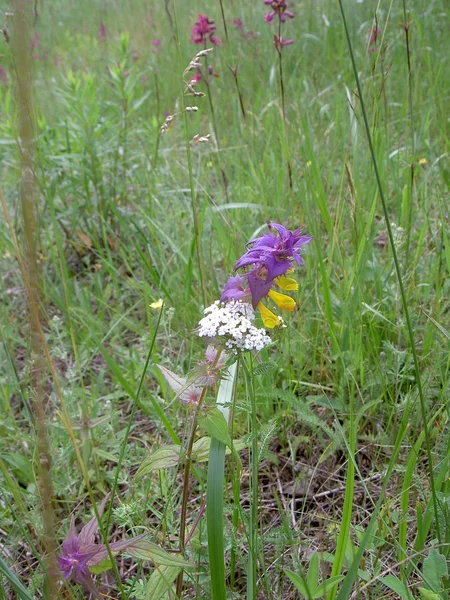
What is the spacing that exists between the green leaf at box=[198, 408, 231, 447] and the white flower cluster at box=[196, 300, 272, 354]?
0.12 m

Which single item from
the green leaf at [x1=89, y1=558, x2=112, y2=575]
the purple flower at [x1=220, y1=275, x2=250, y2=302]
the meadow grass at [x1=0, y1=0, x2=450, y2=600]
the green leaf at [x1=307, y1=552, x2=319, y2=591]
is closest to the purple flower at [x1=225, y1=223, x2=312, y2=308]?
the purple flower at [x1=220, y1=275, x2=250, y2=302]

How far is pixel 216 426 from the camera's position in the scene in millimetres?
837

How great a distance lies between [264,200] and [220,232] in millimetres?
418

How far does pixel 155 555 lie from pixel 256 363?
0.64 m

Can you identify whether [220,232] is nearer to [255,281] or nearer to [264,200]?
[264,200]

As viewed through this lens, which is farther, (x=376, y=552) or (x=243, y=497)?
(x=243, y=497)

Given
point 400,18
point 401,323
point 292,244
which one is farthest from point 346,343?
point 400,18

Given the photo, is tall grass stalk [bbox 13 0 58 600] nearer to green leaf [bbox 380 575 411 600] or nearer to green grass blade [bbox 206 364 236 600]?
green grass blade [bbox 206 364 236 600]

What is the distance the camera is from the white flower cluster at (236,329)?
785 millimetres

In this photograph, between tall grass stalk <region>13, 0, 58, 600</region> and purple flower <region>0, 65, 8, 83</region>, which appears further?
purple flower <region>0, 65, 8, 83</region>

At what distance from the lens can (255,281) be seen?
837 millimetres

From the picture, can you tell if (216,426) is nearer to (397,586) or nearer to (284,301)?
(284,301)

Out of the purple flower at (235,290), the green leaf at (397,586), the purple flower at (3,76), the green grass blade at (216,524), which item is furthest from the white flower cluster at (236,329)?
the purple flower at (3,76)

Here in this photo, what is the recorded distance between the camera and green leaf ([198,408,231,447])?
2.72ft
